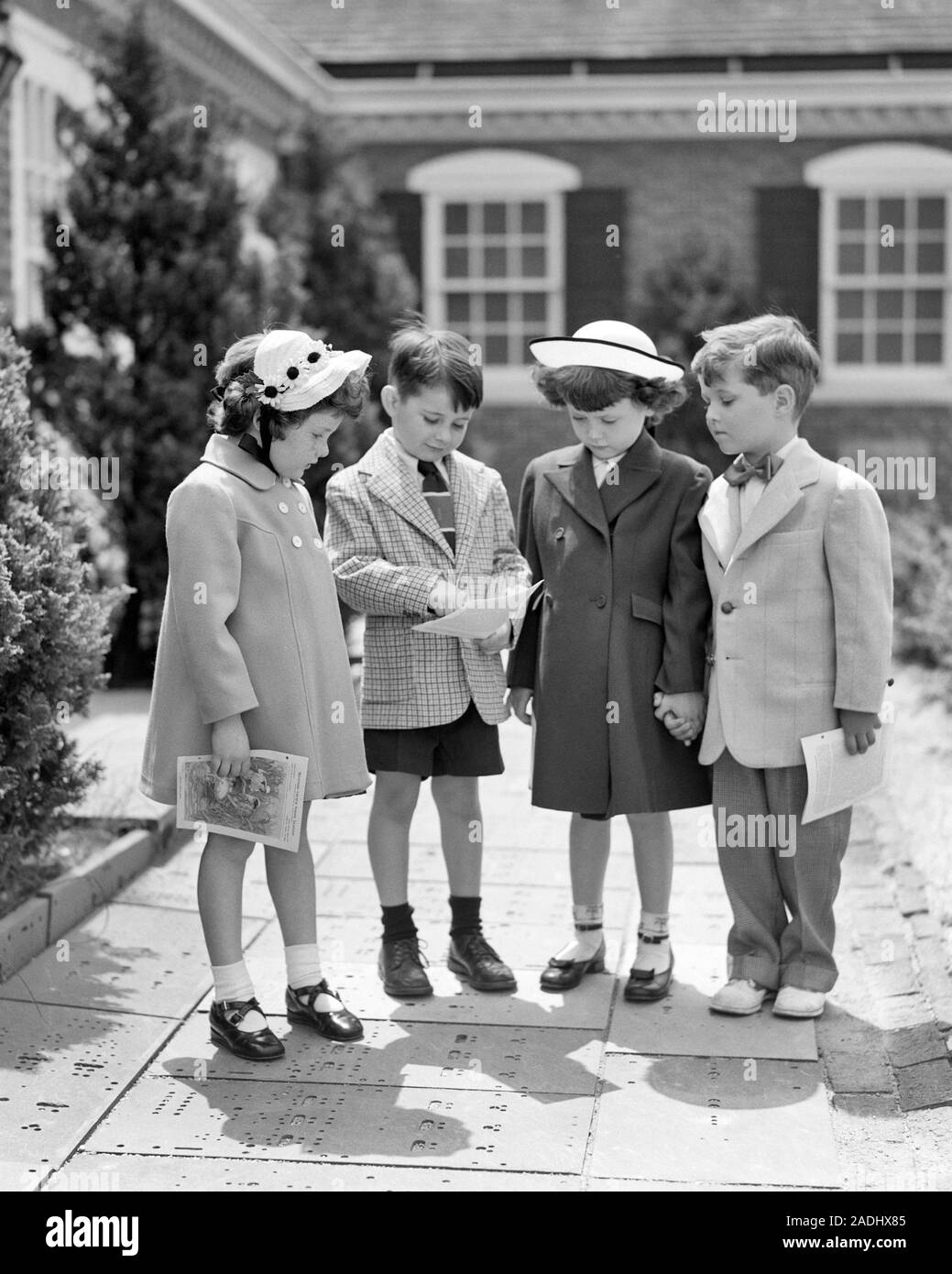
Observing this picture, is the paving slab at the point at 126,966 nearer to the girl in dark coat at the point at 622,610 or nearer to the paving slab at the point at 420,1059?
the paving slab at the point at 420,1059

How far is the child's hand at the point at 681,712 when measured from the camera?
3938mm

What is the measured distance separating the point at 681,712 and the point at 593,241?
37.8 ft

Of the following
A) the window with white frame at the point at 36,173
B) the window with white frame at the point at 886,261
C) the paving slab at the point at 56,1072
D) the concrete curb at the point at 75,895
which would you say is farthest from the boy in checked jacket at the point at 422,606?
the window with white frame at the point at 886,261

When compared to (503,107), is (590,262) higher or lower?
lower

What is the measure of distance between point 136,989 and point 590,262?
38.6ft

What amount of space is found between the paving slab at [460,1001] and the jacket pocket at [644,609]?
3.35 ft

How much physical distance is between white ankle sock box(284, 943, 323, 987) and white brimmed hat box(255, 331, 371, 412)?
133 cm

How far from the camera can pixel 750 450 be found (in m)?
3.93

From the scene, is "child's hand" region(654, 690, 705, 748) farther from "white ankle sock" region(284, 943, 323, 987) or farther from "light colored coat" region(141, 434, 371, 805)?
"white ankle sock" region(284, 943, 323, 987)

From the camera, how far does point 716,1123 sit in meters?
3.29

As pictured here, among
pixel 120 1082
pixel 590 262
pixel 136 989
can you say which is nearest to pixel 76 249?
pixel 136 989

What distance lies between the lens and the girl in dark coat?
3.94 m

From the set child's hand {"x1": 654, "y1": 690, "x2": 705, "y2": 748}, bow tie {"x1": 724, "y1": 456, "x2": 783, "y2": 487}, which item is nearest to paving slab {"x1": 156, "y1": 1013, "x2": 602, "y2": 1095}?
child's hand {"x1": 654, "y1": 690, "x2": 705, "y2": 748}

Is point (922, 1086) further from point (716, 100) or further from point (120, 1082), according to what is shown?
point (716, 100)
